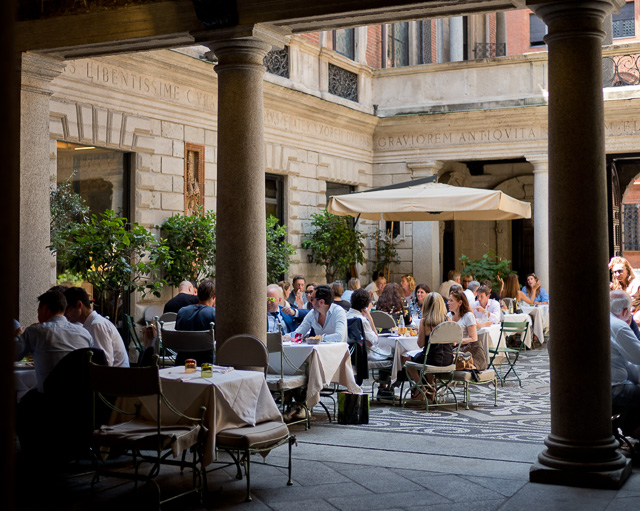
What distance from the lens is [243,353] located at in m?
6.43

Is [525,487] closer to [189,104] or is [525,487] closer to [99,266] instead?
[99,266]

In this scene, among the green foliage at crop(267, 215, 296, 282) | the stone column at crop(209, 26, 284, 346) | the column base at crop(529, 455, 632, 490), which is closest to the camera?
the column base at crop(529, 455, 632, 490)

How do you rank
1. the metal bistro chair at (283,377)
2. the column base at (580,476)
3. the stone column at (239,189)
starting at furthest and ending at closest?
the metal bistro chair at (283,377), the stone column at (239,189), the column base at (580,476)

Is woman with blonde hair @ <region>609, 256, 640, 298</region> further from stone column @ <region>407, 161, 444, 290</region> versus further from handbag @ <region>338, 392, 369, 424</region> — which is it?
stone column @ <region>407, 161, 444, 290</region>

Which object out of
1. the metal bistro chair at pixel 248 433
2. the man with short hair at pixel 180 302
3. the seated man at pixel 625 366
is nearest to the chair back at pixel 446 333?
the seated man at pixel 625 366

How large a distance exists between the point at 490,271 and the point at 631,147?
3573 mm

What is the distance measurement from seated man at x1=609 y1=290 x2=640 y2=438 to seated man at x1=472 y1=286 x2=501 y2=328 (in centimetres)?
406

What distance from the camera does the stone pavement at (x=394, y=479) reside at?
16.7 ft

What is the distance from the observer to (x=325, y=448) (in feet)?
22.1

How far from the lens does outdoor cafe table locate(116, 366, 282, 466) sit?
17.2ft

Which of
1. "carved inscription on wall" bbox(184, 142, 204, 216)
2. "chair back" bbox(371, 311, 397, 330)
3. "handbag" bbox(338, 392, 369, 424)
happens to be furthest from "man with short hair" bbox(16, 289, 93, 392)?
"carved inscription on wall" bbox(184, 142, 204, 216)

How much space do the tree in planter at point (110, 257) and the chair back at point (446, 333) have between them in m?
3.95

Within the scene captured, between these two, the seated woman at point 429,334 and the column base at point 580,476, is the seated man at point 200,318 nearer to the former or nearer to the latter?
the seated woman at point 429,334

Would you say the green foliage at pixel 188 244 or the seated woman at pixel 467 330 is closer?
the seated woman at pixel 467 330
